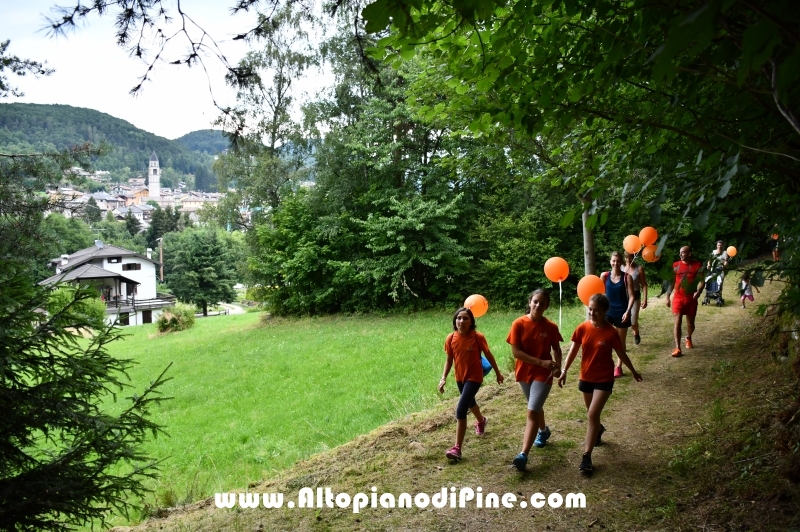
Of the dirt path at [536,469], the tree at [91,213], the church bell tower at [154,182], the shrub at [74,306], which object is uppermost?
the church bell tower at [154,182]

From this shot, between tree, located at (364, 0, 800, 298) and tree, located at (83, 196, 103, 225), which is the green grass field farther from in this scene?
tree, located at (364, 0, 800, 298)

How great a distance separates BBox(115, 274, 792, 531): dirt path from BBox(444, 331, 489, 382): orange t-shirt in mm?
786

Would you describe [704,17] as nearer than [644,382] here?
Yes

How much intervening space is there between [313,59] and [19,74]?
50.3ft

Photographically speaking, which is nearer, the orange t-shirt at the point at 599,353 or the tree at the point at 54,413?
the tree at the point at 54,413

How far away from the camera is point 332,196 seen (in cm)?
2325

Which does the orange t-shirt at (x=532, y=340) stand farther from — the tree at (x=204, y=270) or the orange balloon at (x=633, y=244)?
the tree at (x=204, y=270)

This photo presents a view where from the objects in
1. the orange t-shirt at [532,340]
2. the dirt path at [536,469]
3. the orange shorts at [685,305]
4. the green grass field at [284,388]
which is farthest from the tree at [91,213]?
the orange shorts at [685,305]

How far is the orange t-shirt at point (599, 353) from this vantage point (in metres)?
4.62

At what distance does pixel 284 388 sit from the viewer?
13.3m

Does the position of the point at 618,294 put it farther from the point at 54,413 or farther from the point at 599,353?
the point at 54,413

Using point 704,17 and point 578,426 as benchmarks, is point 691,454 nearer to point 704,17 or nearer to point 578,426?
point 578,426

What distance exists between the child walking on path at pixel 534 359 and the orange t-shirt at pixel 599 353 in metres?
0.27

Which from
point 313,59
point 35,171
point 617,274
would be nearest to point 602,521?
point 617,274
